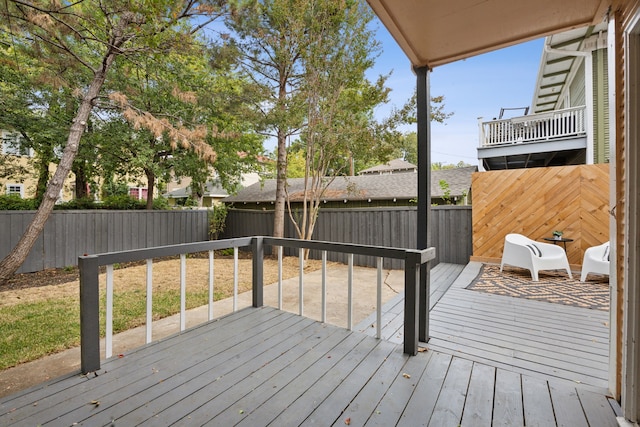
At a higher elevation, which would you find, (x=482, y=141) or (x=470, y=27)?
(x=482, y=141)

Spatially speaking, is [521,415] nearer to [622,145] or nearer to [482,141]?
[622,145]

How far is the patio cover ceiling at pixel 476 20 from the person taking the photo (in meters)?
1.82

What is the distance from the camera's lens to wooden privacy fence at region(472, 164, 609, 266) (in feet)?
17.5

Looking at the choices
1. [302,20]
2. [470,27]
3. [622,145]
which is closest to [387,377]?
[622,145]

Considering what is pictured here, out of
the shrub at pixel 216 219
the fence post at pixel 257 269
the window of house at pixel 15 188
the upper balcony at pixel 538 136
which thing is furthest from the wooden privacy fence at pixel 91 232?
the window of house at pixel 15 188

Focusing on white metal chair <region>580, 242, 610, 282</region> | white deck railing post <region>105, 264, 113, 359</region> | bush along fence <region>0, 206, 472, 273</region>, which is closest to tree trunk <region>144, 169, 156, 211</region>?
bush along fence <region>0, 206, 472, 273</region>

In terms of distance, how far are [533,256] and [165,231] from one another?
873 centimetres

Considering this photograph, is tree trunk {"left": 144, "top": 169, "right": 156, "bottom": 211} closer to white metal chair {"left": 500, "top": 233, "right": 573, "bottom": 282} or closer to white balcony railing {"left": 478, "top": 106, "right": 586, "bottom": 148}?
white metal chair {"left": 500, "top": 233, "right": 573, "bottom": 282}

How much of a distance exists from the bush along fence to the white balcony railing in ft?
12.0

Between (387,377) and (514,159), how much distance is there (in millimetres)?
10454

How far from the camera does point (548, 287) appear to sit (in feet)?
14.0

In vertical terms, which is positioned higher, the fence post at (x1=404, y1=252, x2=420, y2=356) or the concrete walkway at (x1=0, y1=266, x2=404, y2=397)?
the fence post at (x1=404, y1=252, x2=420, y2=356)

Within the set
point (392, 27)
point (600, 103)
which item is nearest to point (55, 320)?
Result: point (392, 27)

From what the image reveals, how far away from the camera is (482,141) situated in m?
8.78
